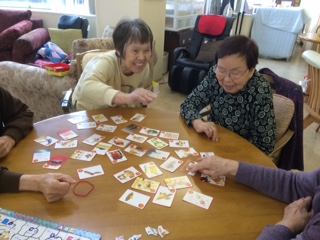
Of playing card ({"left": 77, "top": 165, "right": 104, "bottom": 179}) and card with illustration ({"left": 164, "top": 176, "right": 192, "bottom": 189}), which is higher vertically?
playing card ({"left": 77, "top": 165, "right": 104, "bottom": 179})

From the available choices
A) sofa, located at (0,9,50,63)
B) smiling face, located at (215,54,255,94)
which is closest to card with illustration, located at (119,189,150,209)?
smiling face, located at (215,54,255,94)

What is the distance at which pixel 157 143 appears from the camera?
1.32m

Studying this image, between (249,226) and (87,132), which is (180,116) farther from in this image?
(249,226)

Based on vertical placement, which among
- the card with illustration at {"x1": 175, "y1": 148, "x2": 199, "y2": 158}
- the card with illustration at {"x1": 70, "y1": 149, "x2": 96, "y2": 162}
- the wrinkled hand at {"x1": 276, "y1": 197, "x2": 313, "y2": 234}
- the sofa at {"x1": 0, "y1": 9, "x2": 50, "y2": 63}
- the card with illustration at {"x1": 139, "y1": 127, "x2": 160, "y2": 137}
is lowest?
the sofa at {"x1": 0, "y1": 9, "x2": 50, "y2": 63}

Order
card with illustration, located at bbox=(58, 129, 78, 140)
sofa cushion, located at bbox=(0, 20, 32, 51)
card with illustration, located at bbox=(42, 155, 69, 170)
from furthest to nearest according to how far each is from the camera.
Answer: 1. sofa cushion, located at bbox=(0, 20, 32, 51)
2. card with illustration, located at bbox=(58, 129, 78, 140)
3. card with illustration, located at bbox=(42, 155, 69, 170)

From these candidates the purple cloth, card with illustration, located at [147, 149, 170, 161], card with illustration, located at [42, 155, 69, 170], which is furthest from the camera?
card with illustration, located at [147, 149, 170, 161]

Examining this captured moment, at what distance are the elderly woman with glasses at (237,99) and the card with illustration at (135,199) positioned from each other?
0.55m

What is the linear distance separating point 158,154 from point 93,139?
34cm

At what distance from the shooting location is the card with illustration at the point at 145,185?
1013mm

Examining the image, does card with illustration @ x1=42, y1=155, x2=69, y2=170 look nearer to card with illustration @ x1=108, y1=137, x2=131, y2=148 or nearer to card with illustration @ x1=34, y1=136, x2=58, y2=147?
card with illustration @ x1=34, y1=136, x2=58, y2=147

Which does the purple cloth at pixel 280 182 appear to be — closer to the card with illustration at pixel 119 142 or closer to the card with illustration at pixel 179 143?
the card with illustration at pixel 179 143

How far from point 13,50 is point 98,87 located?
10.1 feet

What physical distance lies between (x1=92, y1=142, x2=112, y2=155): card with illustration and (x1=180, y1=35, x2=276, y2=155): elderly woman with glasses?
1.58ft

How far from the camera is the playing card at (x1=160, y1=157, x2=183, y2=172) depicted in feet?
3.74
